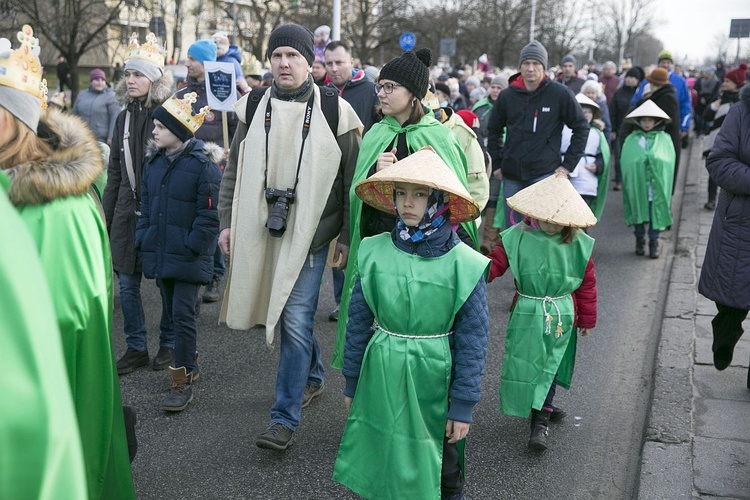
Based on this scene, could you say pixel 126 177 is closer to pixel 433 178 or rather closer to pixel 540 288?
pixel 540 288

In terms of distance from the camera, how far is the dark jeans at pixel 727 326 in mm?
4953

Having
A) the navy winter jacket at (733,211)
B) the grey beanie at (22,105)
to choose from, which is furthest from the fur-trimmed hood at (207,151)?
the navy winter jacket at (733,211)

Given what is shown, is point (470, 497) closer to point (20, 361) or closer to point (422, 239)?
point (422, 239)

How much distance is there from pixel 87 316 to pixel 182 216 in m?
2.55

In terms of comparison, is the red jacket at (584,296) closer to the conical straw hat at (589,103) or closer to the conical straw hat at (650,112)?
the conical straw hat at (589,103)

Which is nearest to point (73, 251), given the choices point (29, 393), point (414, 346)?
point (414, 346)

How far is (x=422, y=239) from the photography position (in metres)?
3.23

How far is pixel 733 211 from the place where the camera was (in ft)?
15.9

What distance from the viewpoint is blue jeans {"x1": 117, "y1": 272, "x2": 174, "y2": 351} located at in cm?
559

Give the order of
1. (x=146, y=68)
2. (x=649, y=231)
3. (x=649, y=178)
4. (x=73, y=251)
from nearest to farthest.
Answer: (x=73, y=251), (x=146, y=68), (x=649, y=178), (x=649, y=231)

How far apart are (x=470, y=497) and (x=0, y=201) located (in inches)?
131

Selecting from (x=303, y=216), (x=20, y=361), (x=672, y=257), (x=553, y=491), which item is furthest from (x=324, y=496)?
(x=672, y=257)

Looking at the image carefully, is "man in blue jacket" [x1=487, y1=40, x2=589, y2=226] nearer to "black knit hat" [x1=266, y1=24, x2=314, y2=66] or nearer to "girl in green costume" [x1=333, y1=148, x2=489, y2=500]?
"black knit hat" [x1=266, y1=24, x2=314, y2=66]

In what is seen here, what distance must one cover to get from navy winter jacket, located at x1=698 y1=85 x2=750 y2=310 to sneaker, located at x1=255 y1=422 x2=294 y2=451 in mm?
2658
